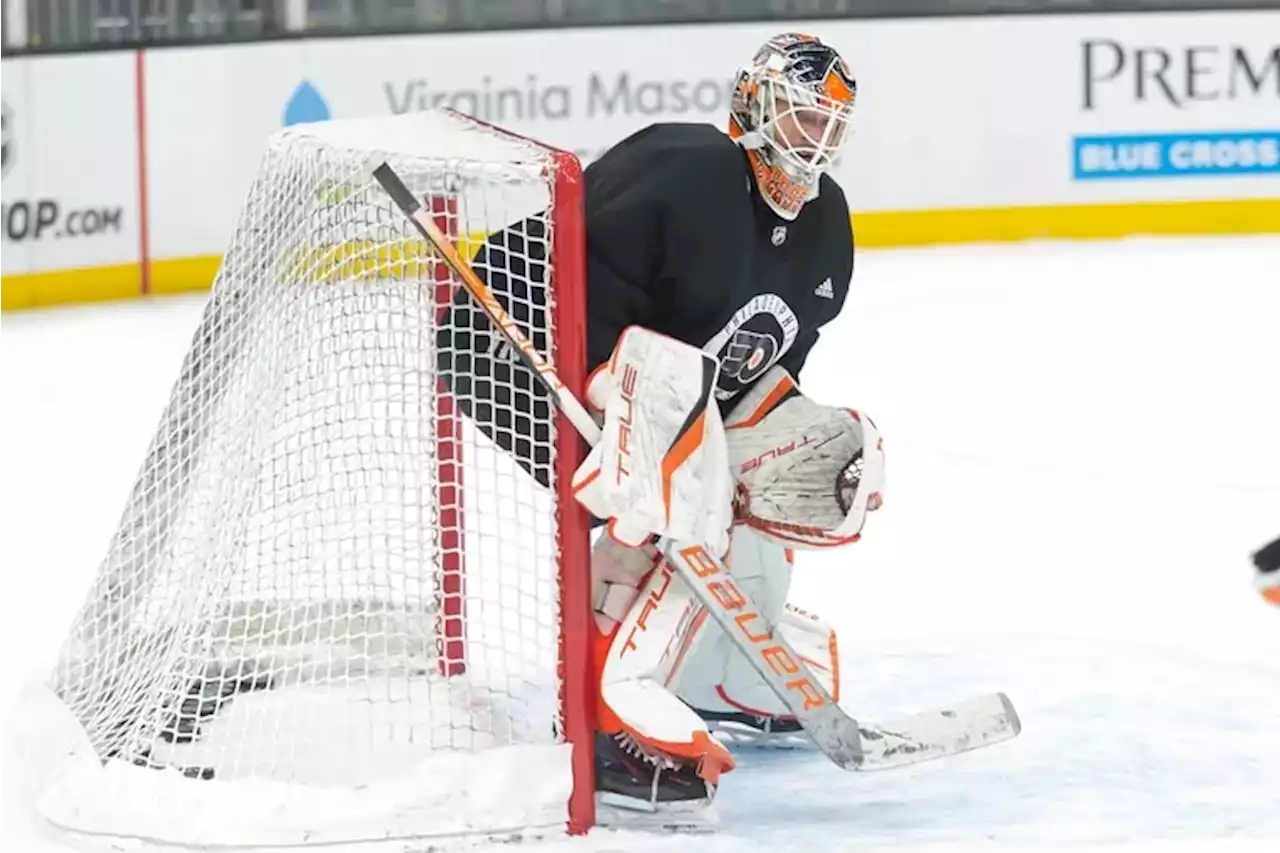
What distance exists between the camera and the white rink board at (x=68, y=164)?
20.5ft

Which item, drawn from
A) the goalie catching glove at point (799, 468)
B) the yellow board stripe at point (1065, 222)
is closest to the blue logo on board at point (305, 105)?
the yellow board stripe at point (1065, 222)

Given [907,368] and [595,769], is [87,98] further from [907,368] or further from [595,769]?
[595,769]

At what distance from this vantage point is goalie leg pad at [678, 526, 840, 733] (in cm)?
263

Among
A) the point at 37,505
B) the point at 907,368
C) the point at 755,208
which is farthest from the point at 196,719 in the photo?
the point at 907,368

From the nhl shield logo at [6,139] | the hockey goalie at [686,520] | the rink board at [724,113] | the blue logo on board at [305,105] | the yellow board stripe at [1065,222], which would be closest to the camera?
the hockey goalie at [686,520]

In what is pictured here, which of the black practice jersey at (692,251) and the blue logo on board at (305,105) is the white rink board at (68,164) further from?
the black practice jersey at (692,251)

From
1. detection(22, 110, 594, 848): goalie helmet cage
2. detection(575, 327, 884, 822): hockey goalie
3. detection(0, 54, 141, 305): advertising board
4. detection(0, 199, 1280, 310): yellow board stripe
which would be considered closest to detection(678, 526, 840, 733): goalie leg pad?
detection(575, 327, 884, 822): hockey goalie

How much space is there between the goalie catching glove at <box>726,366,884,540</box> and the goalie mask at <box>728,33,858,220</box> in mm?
245

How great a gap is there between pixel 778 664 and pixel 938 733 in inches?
10.1

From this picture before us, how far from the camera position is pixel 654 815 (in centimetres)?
237

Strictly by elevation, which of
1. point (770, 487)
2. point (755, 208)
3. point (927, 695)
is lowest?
point (927, 695)

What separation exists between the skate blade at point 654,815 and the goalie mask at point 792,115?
2.21ft

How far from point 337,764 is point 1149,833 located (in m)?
0.90

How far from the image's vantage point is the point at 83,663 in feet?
8.80
